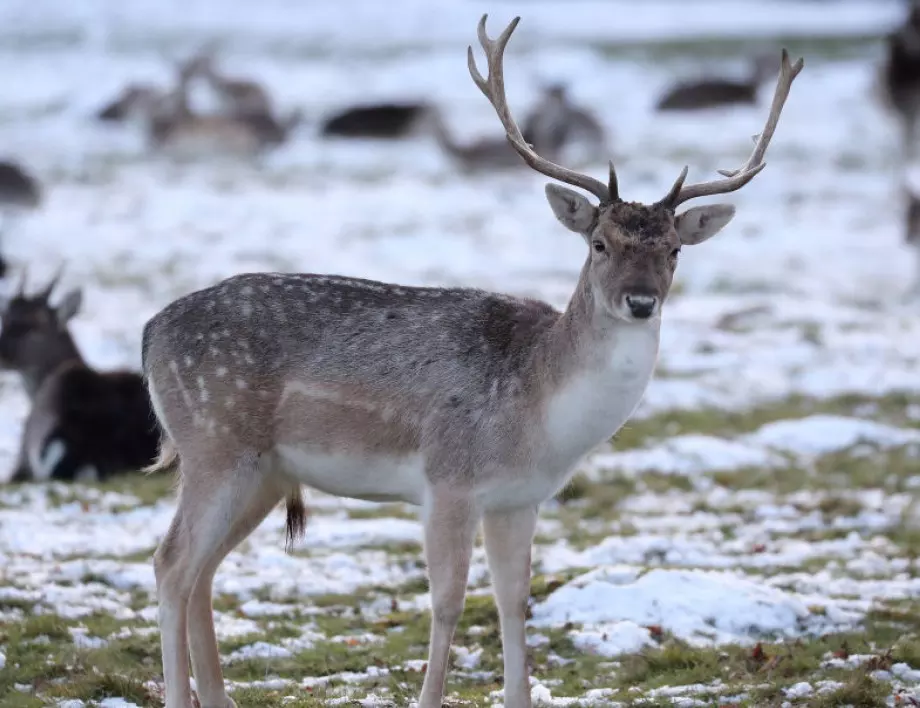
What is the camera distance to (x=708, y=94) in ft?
79.5

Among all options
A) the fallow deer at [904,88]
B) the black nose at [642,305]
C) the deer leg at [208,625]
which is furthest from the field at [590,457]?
the black nose at [642,305]

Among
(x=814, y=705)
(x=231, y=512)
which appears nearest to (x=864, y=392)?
(x=814, y=705)

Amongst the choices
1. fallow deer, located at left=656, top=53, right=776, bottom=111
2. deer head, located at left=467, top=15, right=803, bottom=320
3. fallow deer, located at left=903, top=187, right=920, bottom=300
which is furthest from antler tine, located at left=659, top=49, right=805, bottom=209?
fallow deer, located at left=656, top=53, right=776, bottom=111

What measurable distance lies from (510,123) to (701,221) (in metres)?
0.83

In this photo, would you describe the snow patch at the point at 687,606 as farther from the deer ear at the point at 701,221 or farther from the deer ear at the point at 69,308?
the deer ear at the point at 69,308

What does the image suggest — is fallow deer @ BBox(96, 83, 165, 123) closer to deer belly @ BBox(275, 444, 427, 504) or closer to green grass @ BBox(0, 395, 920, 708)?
green grass @ BBox(0, 395, 920, 708)

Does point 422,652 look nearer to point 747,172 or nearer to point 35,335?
point 747,172

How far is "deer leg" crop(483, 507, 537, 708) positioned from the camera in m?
5.51

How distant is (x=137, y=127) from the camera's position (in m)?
23.3

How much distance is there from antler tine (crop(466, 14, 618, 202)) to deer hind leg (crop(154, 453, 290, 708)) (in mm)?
1475

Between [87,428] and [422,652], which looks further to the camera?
[87,428]

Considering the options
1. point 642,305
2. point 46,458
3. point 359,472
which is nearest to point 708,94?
point 46,458

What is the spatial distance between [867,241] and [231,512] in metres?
12.2

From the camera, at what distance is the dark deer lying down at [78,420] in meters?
9.41
